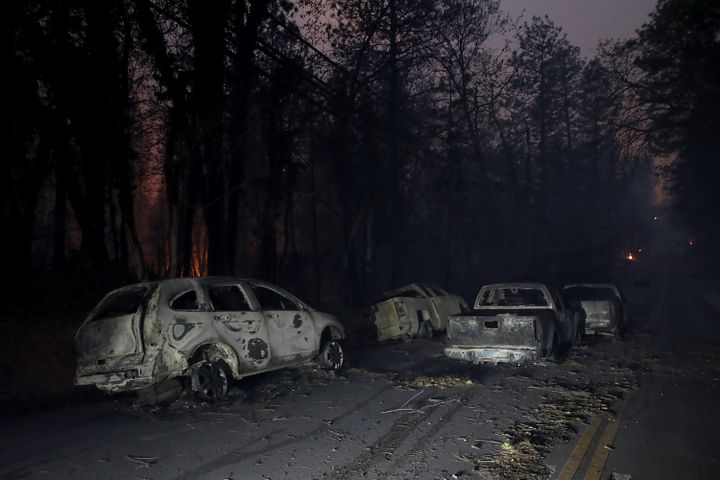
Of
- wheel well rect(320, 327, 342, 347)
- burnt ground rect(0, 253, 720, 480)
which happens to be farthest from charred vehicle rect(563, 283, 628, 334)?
wheel well rect(320, 327, 342, 347)

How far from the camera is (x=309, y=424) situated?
6582 mm

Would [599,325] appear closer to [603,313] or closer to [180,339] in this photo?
[603,313]

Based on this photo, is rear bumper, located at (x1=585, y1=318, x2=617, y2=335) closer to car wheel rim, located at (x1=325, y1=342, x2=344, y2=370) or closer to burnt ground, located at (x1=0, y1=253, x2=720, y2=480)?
burnt ground, located at (x1=0, y1=253, x2=720, y2=480)

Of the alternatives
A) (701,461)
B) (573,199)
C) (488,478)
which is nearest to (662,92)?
(701,461)

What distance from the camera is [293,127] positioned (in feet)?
60.9

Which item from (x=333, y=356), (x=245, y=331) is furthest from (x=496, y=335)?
(x=245, y=331)

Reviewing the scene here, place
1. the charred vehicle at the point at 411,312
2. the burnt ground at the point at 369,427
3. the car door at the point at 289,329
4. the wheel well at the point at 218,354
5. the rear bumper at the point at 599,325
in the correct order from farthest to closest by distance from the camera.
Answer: the charred vehicle at the point at 411,312, the rear bumper at the point at 599,325, the car door at the point at 289,329, the wheel well at the point at 218,354, the burnt ground at the point at 369,427

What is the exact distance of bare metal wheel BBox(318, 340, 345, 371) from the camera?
9656 mm

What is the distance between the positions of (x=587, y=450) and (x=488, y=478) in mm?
1382

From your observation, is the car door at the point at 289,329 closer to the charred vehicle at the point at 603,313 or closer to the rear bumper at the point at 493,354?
the rear bumper at the point at 493,354

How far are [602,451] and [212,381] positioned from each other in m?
4.84

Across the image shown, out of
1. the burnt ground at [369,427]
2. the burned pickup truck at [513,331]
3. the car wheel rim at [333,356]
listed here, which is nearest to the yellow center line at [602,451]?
the burnt ground at [369,427]

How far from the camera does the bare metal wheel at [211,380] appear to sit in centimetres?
747

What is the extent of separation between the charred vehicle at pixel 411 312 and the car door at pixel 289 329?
4756 mm
